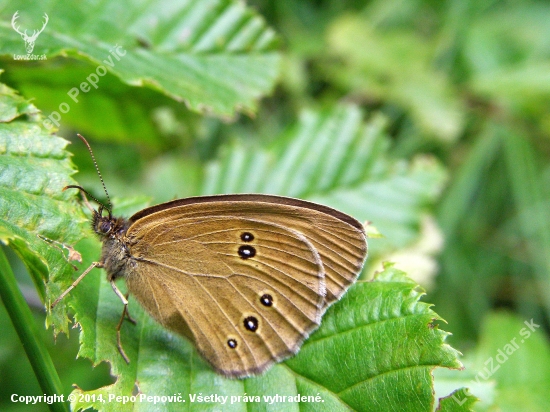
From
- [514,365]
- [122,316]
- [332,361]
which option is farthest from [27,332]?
[514,365]

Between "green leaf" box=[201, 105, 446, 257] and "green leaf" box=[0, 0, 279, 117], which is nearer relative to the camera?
"green leaf" box=[0, 0, 279, 117]

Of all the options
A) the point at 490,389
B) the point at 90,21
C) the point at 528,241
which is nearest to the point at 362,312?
the point at 490,389

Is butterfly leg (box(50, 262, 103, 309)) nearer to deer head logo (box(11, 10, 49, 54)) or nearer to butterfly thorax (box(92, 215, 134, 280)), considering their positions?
butterfly thorax (box(92, 215, 134, 280))

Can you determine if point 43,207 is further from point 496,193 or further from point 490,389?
point 496,193

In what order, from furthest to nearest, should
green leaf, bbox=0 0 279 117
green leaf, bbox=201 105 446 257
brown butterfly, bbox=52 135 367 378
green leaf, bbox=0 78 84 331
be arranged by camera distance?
green leaf, bbox=201 105 446 257, green leaf, bbox=0 0 279 117, brown butterfly, bbox=52 135 367 378, green leaf, bbox=0 78 84 331

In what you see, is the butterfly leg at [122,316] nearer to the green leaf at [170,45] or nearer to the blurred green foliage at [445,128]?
the green leaf at [170,45]

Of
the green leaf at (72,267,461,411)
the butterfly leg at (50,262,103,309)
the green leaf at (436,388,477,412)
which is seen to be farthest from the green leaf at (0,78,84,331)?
the green leaf at (436,388,477,412)
